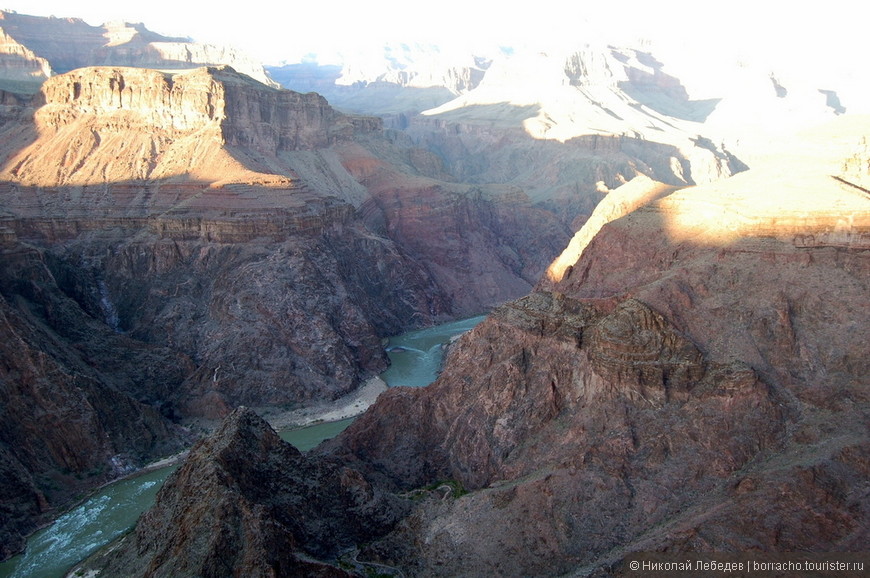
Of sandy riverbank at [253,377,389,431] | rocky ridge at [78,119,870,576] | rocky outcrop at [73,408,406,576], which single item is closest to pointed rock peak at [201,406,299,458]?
rocky outcrop at [73,408,406,576]

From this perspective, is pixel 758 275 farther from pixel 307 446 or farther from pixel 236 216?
pixel 236 216

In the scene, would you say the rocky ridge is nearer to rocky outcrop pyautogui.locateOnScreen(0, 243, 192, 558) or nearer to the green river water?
the green river water

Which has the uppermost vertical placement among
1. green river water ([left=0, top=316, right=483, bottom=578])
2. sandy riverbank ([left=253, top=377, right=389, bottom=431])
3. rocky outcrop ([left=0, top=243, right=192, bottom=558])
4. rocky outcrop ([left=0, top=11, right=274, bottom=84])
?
rocky outcrop ([left=0, top=11, right=274, bottom=84])

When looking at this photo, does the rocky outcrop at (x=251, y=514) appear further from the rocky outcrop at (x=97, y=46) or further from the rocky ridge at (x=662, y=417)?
the rocky outcrop at (x=97, y=46)

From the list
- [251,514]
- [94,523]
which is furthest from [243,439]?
[94,523]

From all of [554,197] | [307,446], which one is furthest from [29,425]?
[554,197]
